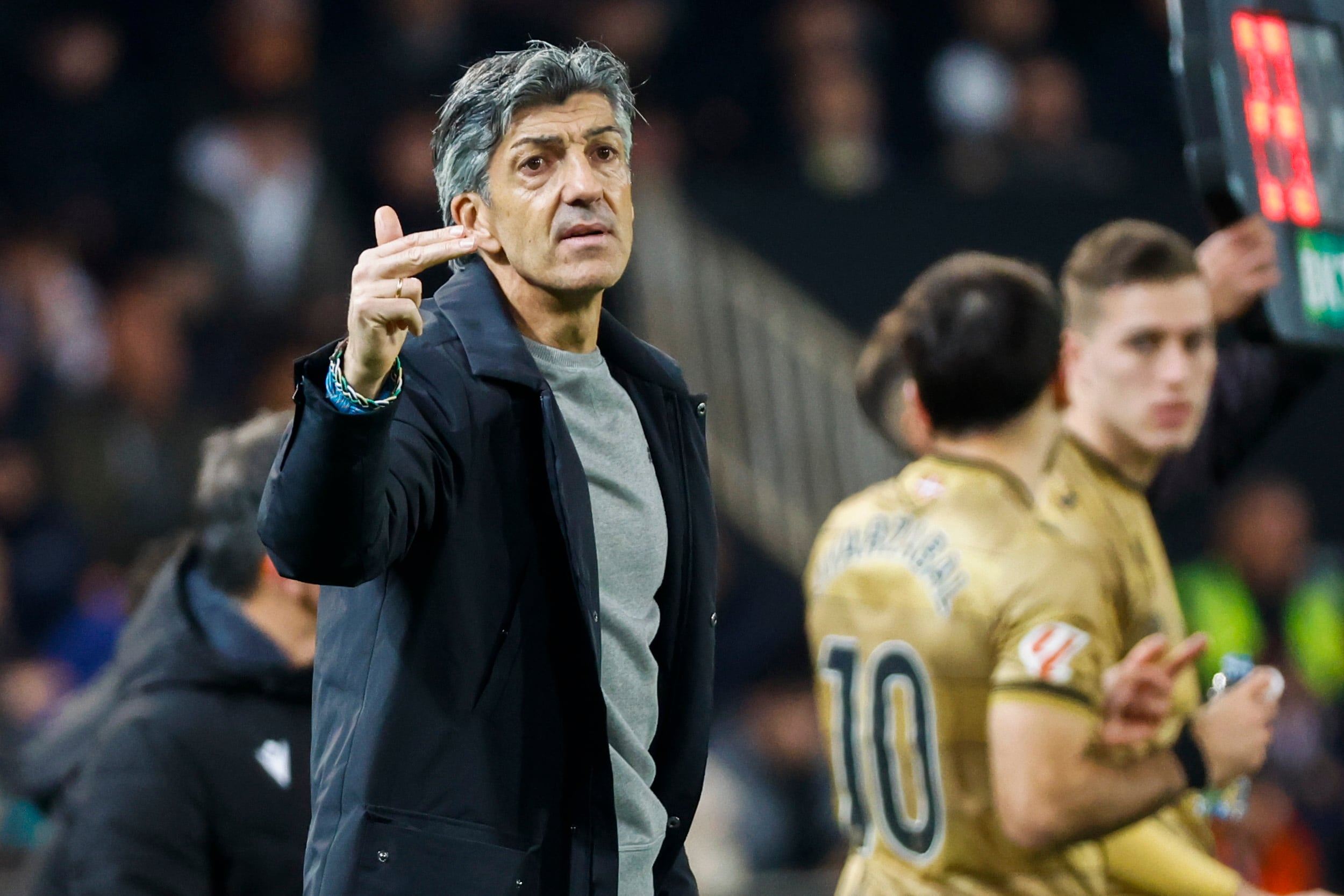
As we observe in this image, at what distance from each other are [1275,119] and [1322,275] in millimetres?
344

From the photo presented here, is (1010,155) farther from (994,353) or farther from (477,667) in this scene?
(477,667)

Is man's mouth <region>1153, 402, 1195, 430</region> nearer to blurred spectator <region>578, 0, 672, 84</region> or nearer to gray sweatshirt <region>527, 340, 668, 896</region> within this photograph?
gray sweatshirt <region>527, 340, 668, 896</region>

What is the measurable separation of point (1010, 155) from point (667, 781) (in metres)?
7.34

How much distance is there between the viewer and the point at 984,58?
1027 cm

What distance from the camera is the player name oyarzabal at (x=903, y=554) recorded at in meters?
3.91

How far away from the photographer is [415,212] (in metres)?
8.49

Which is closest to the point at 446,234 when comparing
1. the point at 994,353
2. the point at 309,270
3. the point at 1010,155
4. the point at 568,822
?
the point at 568,822

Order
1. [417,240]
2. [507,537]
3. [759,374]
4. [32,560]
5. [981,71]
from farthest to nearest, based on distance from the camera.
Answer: [981,71] → [759,374] → [32,560] → [507,537] → [417,240]

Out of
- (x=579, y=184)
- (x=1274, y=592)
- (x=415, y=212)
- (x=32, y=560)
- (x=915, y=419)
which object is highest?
(x=415, y=212)

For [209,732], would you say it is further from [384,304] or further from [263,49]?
[263,49]

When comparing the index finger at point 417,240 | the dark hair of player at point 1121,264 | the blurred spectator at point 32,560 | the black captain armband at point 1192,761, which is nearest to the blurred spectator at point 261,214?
the blurred spectator at point 32,560

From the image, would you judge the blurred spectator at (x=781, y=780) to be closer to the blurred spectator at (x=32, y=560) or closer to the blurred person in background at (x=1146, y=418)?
the blurred spectator at (x=32, y=560)

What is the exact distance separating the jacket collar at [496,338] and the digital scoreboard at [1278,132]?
4.78ft

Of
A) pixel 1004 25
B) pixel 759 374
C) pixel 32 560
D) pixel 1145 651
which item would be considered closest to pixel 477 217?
pixel 1145 651
